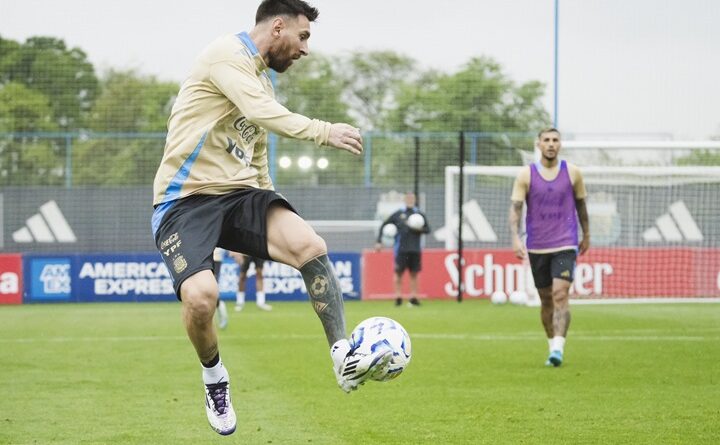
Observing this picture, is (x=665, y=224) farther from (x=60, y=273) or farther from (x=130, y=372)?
(x=130, y=372)

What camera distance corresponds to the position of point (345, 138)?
593 cm

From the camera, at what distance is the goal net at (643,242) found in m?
22.9

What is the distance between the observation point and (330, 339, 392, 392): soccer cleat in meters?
6.18

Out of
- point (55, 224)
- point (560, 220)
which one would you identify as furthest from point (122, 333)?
point (55, 224)

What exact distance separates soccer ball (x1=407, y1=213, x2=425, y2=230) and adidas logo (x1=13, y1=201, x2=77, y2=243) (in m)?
11.2

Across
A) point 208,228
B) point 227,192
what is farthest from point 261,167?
point 208,228

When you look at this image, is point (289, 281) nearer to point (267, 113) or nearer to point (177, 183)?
point (177, 183)

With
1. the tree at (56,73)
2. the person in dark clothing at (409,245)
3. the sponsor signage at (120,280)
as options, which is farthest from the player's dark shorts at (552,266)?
the tree at (56,73)

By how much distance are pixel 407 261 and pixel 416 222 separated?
82cm

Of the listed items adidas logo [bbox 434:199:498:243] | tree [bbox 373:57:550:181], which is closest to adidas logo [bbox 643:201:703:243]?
adidas logo [bbox 434:199:498:243]

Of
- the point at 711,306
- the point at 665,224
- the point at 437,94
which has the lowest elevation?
the point at 711,306

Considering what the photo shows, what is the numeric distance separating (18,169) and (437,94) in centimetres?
1356

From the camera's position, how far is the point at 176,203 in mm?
6660

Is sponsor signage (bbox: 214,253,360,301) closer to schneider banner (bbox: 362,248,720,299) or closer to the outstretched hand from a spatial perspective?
schneider banner (bbox: 362,248,720,299)
